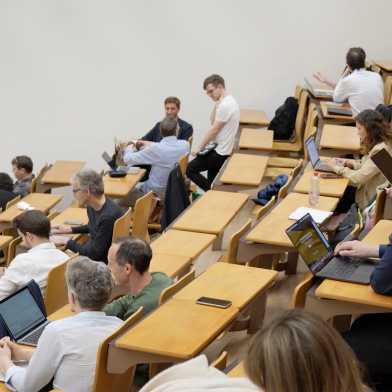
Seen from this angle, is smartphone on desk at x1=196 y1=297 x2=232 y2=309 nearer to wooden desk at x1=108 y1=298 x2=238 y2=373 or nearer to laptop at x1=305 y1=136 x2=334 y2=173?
wooden desk at x1=108 y1=298 x2=238 y2=373

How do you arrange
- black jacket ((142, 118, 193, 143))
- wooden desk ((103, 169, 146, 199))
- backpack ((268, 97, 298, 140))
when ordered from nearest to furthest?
wooden desk ((103, 169, 146, 199))
black jacket ((142, 118, 193, 143))
backpack ((268, 97, 298, 140))

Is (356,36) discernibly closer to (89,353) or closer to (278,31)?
(278,31)

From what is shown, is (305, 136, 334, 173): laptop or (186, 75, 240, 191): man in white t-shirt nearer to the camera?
(305, 136, 334, 173): laptop

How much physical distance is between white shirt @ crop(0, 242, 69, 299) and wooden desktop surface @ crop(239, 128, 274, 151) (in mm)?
3292

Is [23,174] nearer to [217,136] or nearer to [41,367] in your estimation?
[217,136]

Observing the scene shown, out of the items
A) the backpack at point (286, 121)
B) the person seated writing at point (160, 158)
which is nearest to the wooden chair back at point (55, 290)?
the person seated writing at point (160, 158)

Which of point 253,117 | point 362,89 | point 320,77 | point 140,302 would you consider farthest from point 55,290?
point 320,77

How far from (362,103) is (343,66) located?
211cm

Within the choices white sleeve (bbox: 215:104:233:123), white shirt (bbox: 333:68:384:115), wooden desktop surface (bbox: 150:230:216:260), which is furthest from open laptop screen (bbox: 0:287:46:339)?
white shirt (bbox: 333:68:384:115)

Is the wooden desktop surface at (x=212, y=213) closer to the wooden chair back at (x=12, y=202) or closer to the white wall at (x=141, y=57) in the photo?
the wooden chair back at (x=12, y=202)

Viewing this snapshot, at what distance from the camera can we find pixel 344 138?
716 cm

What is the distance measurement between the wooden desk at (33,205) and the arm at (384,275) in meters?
3.71

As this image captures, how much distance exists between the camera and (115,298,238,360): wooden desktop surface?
3453mm

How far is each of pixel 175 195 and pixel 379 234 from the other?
2.63 meters
